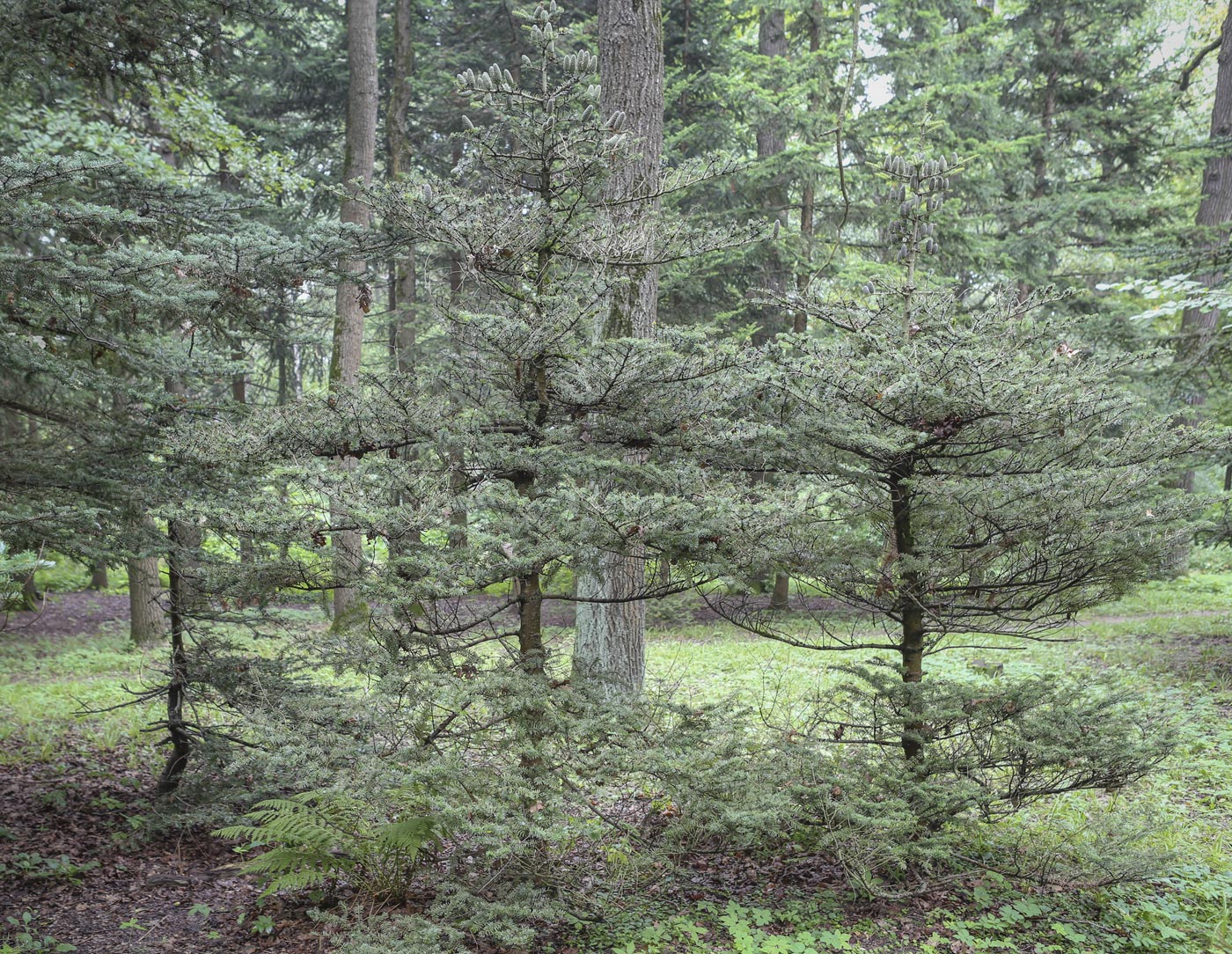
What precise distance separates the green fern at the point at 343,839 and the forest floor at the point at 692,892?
0.96ft

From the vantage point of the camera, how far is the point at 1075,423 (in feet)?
13.4

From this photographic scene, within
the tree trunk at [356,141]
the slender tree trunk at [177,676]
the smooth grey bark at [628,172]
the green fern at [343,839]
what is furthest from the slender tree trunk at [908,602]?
the tree trunk at [356,141]

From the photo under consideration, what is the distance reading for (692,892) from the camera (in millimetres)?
4434

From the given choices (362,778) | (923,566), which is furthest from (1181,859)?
(362,778)

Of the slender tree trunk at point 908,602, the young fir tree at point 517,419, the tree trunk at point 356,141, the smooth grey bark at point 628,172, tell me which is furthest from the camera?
the tree trunk at point 356,141

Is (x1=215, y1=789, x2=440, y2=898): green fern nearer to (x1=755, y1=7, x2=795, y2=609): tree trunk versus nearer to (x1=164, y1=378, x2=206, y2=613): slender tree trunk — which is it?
(x1=164, y1=378, x2=206, y2=613): slender tree trunk

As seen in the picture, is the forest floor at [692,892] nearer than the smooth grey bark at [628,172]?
Yes

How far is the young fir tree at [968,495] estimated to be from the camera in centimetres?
389

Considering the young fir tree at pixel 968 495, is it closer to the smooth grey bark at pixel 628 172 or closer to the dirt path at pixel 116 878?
the smooth grey bark at pixel 628 172

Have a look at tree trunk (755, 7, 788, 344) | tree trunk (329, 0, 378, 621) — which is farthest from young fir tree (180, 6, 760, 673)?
tree trunk (755, 7, 788, 344)

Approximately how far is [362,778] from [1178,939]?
152 inches

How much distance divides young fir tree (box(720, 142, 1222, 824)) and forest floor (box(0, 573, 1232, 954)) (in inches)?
19.1

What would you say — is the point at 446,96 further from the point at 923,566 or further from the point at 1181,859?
the point at 1181,859

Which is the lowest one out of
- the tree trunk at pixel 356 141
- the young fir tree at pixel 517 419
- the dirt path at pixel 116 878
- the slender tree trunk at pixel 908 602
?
the dirt path at pixel 116 878
